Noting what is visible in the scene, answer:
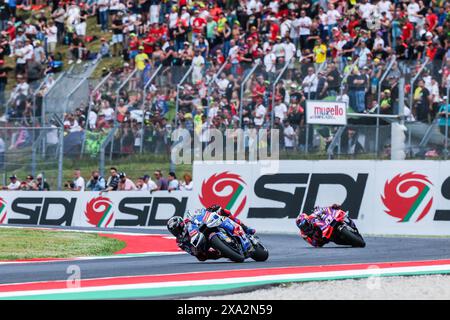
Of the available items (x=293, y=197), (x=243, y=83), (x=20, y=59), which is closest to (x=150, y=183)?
(x=243, y=83)

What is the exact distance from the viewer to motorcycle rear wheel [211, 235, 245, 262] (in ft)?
46.2

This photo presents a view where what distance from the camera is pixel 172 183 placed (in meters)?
24.3

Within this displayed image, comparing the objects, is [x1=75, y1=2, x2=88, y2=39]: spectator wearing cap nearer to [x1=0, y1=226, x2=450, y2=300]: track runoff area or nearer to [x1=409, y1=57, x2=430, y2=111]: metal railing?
[x1=409, y1=57, x2=430, y2=111]: metal railing

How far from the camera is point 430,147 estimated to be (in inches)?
872

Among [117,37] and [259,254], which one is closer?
[259,254]

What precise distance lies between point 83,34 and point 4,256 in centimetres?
1755

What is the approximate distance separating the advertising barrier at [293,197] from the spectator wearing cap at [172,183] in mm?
155

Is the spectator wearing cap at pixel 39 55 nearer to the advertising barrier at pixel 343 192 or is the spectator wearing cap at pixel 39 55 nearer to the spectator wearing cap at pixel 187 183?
the spectator wearing cap at pixel 187 183

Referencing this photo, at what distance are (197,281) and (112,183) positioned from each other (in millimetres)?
13402

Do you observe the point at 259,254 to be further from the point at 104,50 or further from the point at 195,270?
the point at 104,50

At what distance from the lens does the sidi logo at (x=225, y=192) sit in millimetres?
22969

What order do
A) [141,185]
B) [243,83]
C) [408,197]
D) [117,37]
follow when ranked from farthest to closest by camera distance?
[117,37] < [243,83] < [141,185] < [408,197]

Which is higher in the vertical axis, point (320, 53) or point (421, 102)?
point (320, 53)

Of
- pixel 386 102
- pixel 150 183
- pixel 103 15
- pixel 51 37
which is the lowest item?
pixel 150 183
